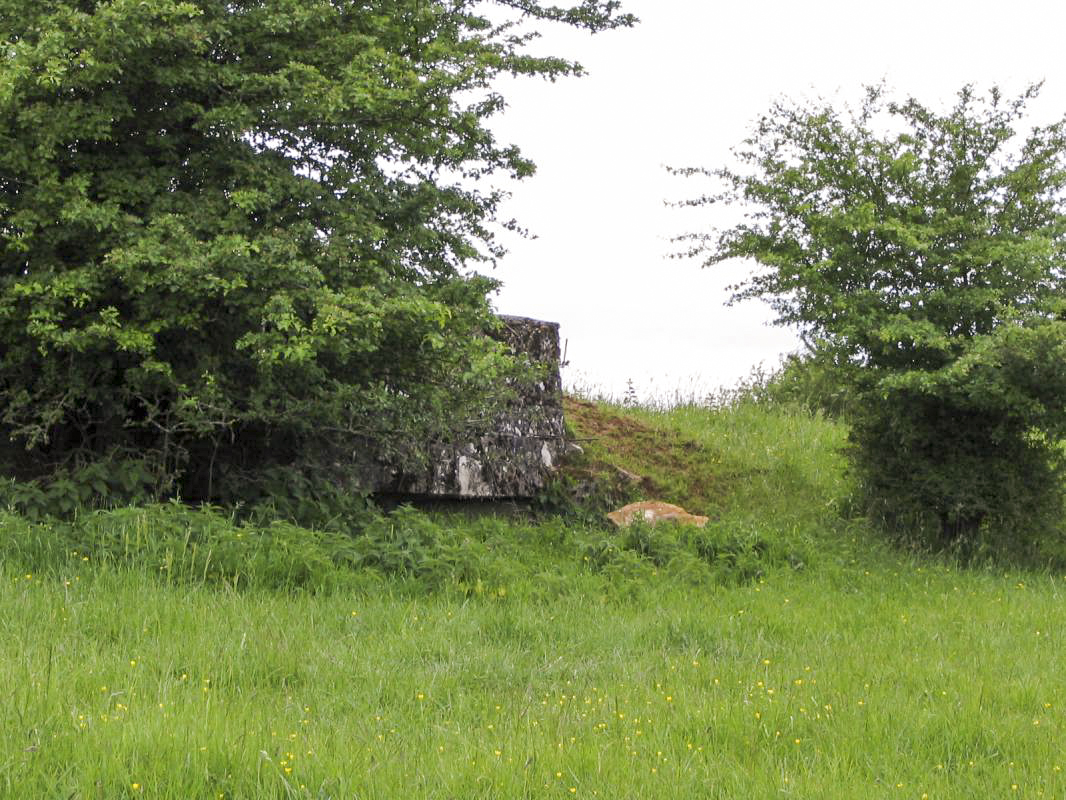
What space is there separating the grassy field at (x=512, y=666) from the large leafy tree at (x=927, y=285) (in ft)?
4.97

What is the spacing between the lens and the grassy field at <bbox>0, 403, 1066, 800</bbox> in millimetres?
4773

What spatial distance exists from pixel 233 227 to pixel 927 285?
26.2 ft

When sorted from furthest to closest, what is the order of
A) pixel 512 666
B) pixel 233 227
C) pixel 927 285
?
pixel 927 285, pixel 233 227, pixel 512 666

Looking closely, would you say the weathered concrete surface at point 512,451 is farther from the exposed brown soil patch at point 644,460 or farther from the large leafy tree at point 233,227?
the large leafy tree at point 233,227

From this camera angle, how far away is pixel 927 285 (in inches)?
499

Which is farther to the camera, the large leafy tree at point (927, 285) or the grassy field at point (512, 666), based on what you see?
the large leafy tree at point (927, 285)

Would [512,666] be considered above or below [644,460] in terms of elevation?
below

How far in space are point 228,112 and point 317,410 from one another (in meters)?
2.80

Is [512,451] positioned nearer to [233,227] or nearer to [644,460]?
[644,460]

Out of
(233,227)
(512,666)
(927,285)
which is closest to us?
(512,666)

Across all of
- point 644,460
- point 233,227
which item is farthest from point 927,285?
point 233,227

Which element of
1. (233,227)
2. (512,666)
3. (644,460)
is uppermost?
(233,227)

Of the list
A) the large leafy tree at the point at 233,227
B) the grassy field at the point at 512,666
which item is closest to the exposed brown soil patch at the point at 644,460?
the grassy field at the point at 512,666

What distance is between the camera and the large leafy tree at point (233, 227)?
898 centimetres
